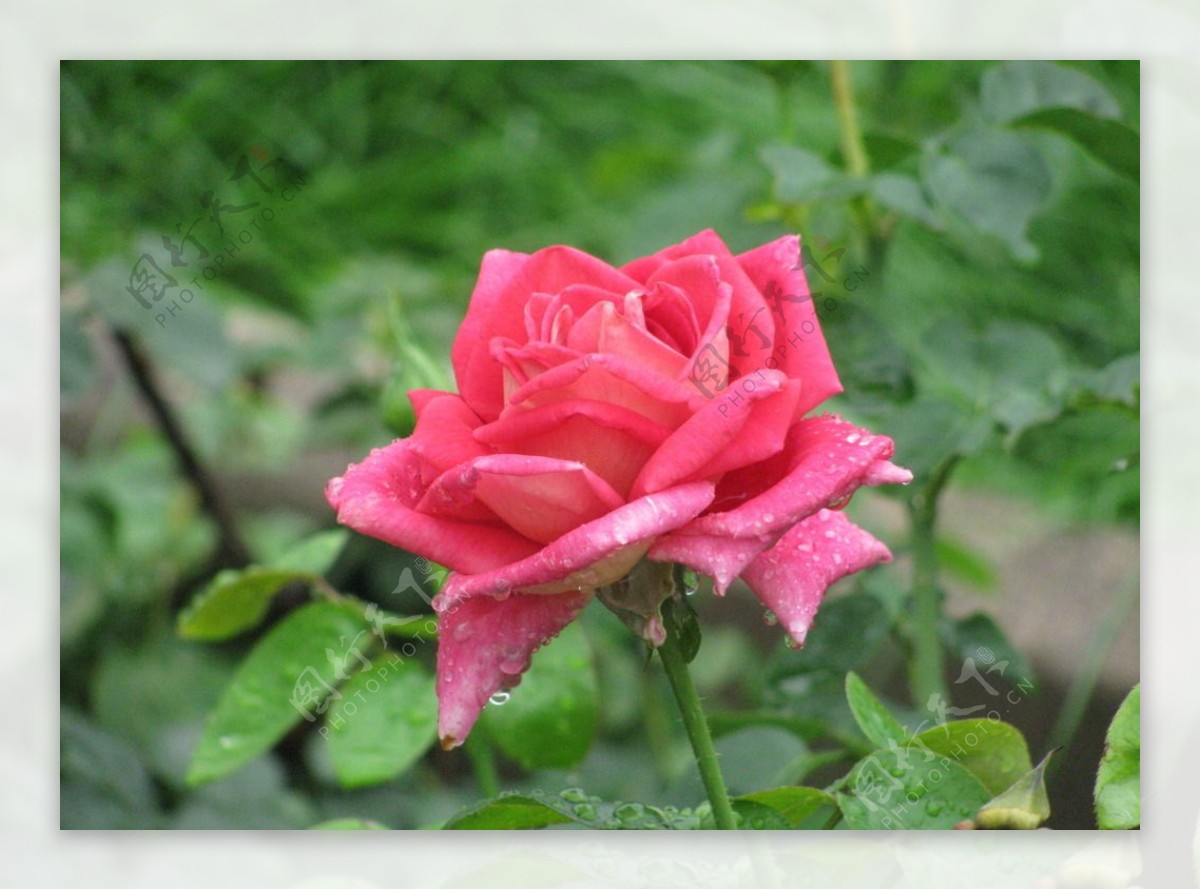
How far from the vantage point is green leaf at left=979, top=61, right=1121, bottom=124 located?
58 centimetres

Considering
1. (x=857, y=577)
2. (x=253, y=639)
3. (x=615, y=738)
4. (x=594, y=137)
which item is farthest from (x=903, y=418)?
(x=594, y=137)

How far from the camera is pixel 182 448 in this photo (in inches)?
31.9

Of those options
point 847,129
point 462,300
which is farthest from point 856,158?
point 462,300

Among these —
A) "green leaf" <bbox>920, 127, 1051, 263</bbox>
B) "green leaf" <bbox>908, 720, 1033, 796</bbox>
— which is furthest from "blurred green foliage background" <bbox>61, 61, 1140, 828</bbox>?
"green leaf" <bbox>908, 720, 1033, 796</bbox>

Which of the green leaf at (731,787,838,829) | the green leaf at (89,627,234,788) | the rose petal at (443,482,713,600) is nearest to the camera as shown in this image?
the rose petal at (443,482,713,600)

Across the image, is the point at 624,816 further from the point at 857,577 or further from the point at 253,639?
the point at 253,639

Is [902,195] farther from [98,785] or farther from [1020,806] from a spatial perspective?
[98,785]

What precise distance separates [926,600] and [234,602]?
1.05 ft

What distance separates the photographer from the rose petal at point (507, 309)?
0.37 meters

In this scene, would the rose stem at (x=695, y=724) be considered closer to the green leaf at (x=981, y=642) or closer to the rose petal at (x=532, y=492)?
the rose petal at (x=532, y=492)
